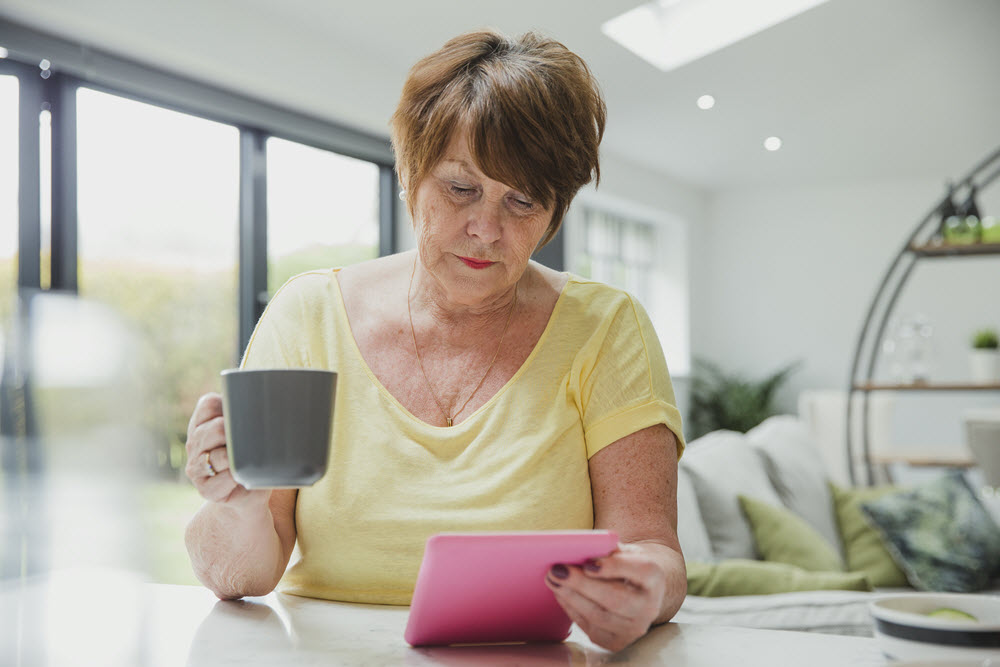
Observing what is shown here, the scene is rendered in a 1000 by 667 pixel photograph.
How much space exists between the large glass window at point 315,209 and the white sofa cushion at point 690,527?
1.96 meters

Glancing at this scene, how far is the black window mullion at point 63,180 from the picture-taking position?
2.93 m

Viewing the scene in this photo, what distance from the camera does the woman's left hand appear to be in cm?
69

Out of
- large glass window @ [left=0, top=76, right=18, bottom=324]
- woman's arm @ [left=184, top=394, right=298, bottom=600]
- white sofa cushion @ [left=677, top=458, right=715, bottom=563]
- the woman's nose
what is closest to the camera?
woman's arm @ [left=184, top=394, right=298, bottom=600]

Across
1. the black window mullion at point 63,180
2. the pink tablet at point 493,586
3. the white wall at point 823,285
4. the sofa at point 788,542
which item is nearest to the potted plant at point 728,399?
the white wall at point 823,285

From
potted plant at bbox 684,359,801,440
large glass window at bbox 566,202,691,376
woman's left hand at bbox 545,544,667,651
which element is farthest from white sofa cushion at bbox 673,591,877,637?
potted plant at bbox 684,359,801,440

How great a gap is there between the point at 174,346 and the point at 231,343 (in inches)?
11.0

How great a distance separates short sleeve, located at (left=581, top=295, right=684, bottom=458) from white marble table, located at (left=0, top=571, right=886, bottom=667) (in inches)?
9.1

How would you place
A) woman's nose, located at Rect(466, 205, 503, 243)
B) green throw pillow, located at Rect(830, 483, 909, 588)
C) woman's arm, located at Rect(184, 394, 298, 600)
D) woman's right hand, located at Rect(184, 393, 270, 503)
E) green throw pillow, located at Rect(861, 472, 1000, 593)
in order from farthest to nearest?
green throw pillow, located at Rect(830, 483, 909, 588) < green throw pillow, located at Rect(861, 472, 1000, 593) < woman's nose, located at Rect(466, 205, 503, 243) < woman's arm, located at Rect(184, 394, 298, 600) < woman's right hand, located at Rect(184, 393, 270, 503)

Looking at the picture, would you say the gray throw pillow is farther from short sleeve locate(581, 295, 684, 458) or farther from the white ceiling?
the white ceiling

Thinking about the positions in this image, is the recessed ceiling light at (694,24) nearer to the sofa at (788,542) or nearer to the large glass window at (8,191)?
the sofa at (788,542)

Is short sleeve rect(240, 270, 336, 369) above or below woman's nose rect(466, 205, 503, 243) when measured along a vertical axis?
below

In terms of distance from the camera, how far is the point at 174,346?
11.4ft

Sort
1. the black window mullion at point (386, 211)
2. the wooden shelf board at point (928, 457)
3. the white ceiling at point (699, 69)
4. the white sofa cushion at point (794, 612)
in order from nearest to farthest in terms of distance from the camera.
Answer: the white sofa cushion at point (794, 612) < the white ceiling at point (699, 69) < the wooden shelf board at point (928, 457) < the black window mullion at point (386, 211)

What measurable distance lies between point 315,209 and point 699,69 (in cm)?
247
